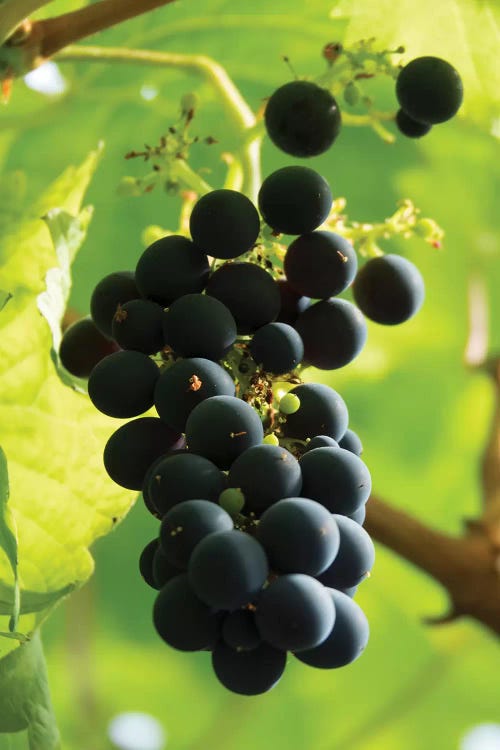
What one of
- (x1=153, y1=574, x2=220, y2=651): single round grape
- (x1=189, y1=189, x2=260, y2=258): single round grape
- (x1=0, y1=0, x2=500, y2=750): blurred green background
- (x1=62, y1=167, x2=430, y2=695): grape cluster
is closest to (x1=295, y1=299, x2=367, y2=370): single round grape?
(x1=62, y1=167, x2=430, y2=695): grape cluster

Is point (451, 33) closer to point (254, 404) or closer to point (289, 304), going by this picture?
point (289, 304)

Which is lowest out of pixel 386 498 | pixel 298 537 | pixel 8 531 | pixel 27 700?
pixel 386 498

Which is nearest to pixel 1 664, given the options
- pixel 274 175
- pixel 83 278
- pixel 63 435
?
pixel 63 435

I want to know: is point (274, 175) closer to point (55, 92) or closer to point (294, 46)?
point (294, 46)

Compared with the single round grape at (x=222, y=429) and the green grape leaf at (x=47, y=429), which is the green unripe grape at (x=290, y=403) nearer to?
the single round grape at (x=222, y=429)

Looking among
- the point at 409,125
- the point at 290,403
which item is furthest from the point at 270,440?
the point at 409,125
